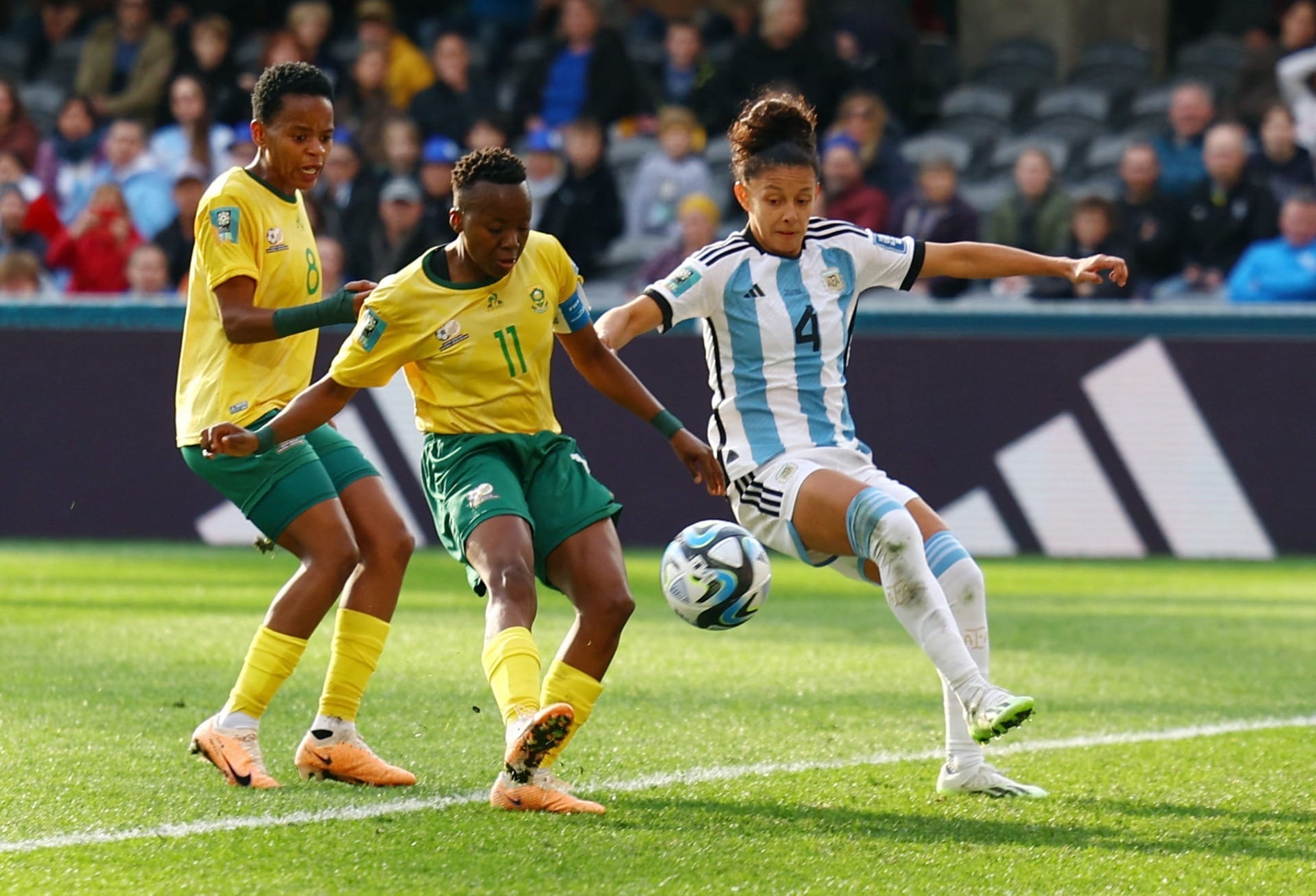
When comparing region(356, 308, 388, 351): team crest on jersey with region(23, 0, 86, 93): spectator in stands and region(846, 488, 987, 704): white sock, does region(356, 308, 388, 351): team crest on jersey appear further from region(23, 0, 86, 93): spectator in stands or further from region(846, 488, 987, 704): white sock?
region(23, 0, 86, 93): spectator in stands

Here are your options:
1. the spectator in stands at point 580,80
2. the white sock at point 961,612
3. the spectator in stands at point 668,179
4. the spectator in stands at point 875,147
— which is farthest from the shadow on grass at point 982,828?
the spectator in stands at point 580,80

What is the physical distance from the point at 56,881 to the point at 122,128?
475 inches

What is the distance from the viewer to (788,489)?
531 cm

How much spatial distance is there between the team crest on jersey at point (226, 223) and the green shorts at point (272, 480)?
19.6 inches

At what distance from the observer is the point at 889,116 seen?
1501cm

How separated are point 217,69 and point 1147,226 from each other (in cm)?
802

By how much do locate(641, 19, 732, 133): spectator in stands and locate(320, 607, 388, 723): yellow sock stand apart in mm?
10500

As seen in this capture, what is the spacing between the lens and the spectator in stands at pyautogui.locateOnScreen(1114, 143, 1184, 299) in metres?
13.0

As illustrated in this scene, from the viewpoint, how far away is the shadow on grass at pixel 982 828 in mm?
4602

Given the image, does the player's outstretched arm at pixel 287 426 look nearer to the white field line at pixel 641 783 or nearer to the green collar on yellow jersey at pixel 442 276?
the green collar on yellow jersey at pixel 442 276

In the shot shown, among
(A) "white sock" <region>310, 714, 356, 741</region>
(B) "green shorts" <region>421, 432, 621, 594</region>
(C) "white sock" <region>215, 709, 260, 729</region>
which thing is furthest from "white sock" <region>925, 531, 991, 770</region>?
(C) "white sock" <region>215, 709, 260, 729</region>

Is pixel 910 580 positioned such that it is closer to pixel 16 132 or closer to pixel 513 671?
pixel 513 671

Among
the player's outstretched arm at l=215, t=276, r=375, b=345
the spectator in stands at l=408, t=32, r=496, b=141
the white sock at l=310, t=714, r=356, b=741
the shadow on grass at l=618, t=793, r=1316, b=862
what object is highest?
the player's outstretched arm at l=215, t=276, r=375, b=345

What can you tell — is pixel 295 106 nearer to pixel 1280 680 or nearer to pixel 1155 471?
pixel 1280 680
